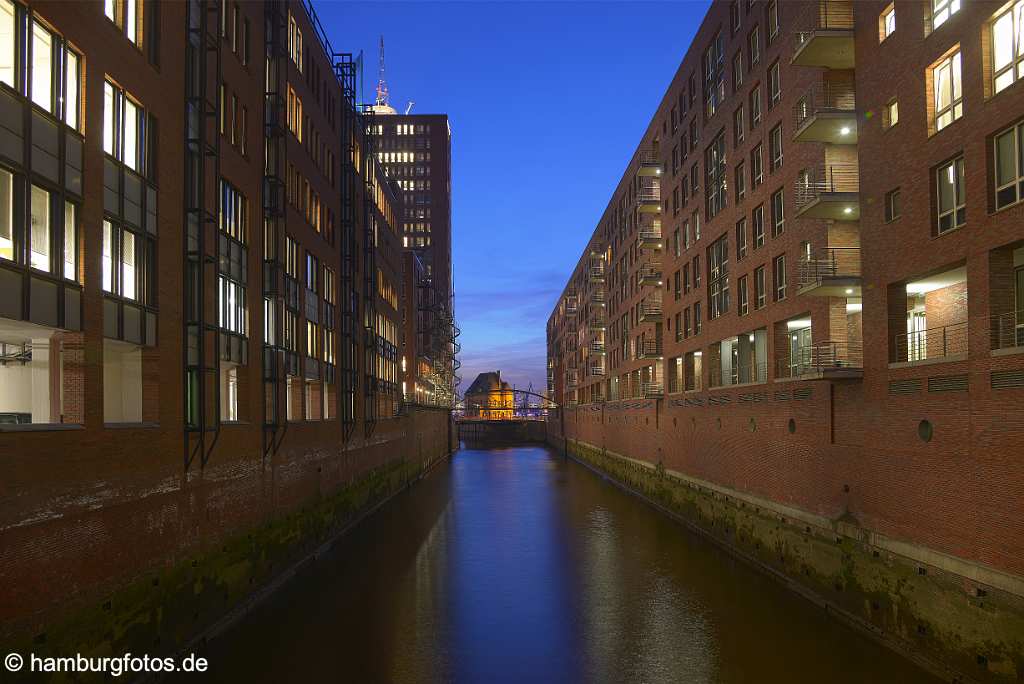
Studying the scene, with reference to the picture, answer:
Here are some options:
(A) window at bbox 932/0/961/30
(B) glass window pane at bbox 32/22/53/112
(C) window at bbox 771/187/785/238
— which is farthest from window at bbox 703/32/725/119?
(B) glass window pane at bbox 32/22/53/112

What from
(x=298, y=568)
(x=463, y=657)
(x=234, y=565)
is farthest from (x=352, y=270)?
(x=463, y=657)

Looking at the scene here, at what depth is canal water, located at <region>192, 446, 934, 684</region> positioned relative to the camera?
658 inches

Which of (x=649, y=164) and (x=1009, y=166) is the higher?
(x=649, y=164)

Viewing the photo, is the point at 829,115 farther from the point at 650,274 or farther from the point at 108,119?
the point at 650,274

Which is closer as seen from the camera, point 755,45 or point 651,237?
point 755,45

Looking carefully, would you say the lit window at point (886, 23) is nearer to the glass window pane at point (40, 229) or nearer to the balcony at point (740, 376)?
the balcony at point (740, 376)

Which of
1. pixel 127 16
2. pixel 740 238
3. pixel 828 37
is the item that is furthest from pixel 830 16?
pixel 127 16

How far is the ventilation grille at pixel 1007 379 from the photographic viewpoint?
1406 cm

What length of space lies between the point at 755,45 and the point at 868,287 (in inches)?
555

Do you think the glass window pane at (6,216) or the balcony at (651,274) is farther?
the balcony at (651,274)

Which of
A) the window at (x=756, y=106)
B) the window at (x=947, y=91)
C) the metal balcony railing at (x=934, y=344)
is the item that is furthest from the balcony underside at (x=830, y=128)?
the window at (x=756, y=106)

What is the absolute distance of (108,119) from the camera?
15586 millimetres

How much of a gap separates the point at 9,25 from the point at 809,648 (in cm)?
1949

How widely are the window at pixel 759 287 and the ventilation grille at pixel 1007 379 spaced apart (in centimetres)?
1466
